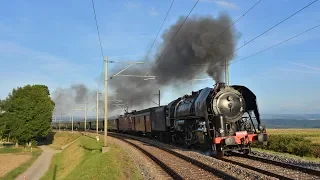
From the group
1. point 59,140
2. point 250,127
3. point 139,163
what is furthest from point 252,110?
point 59,140

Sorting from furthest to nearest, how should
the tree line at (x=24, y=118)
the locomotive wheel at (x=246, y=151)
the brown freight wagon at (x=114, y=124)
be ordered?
the tree line at (x=24, y=118)
the brown freight wagon at (x=114, y=124)
the locomotive wheel at (x=246, y=151)

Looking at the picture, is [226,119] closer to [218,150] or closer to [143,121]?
[218,150]

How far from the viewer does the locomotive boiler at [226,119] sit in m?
17.1

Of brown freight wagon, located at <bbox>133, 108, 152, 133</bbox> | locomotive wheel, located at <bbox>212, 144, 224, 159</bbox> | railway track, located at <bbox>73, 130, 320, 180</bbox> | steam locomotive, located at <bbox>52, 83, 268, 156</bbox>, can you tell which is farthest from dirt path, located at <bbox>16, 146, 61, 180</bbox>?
railway track, located at <bbox>73, 130, 320, 180</bbox>

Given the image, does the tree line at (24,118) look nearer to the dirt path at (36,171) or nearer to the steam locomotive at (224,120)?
the dirt path at (36,171)

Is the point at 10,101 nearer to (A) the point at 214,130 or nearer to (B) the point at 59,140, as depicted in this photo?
(B) the point at 59,140

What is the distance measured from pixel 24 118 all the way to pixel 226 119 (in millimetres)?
58256

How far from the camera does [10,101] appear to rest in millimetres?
73125

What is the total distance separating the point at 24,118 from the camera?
67750 millimetres

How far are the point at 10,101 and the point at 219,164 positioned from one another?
67.3 meters

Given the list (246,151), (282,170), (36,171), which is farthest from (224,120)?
(36,171)

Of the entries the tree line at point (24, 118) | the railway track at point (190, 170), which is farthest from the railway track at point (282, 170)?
the tree line at point (24, 118)

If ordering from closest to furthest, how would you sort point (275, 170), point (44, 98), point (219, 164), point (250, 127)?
point (275, 170) < point (219, 164) < point (250, 127) < point (44, 98)

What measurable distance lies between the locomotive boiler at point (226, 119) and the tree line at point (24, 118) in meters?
55.0
